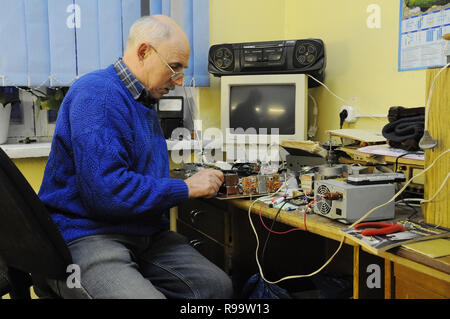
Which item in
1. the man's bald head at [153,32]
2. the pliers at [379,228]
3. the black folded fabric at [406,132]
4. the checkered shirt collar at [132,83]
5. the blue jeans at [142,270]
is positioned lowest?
the blue jeans at [142,270]

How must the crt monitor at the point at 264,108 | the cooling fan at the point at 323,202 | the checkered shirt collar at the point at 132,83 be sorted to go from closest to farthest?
the cooling fan at the point at 323,202 → the checkered shirt collar at the point at 132,83 → the crt monitor at the point at 264,108

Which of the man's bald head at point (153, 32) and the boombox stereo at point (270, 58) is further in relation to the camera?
the boombox stereo at point (270, 58)

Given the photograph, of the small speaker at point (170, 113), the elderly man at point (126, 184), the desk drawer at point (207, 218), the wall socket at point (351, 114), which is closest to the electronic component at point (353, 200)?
the elderly man at point (126, 184)

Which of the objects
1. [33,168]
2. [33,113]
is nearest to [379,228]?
[33,168]

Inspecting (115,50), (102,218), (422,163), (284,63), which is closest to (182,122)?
(115,50)

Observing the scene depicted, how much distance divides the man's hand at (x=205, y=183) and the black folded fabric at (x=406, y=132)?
1.97 feet

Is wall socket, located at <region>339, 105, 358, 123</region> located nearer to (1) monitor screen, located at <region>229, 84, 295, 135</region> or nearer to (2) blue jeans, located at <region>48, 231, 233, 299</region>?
(1) monitor screen, located at <region>229, 84, 295, 135</region>

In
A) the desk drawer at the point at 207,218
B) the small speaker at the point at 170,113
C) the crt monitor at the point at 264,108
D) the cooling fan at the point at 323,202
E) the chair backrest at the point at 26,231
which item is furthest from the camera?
the small speaker at the point at 170,113

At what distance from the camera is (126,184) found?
1025mm

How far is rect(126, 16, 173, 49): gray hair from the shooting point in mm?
1224

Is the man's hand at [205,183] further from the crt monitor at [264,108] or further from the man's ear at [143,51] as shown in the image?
the crt monitor at [264,108]

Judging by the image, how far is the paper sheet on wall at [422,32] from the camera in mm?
1588
